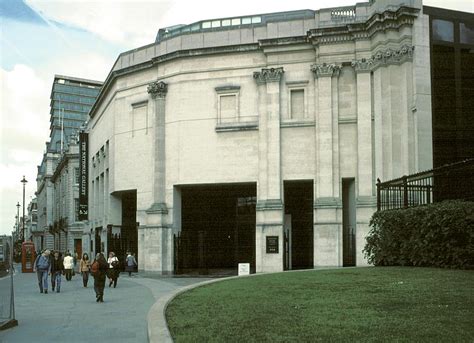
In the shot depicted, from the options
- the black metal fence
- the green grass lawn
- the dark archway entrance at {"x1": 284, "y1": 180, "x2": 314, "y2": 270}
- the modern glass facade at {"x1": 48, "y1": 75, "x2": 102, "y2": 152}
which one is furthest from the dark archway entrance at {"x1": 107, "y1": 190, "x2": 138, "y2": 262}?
the modern glass facade at {"x1": 48, "y1": 75, "x2": 102, "y2": 152}

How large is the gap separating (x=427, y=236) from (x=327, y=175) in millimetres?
18342

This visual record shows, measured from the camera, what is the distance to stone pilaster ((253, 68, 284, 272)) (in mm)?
37188

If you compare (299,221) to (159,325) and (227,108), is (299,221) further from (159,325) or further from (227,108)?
(159,325)

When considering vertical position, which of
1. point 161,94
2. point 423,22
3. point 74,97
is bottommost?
point 161,94

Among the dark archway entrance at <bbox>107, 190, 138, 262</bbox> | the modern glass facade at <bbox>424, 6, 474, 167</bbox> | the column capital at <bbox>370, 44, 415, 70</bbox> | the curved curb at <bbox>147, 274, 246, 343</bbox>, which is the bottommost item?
the curved curb at <bbox>147, 274, 246, 343</bbox>

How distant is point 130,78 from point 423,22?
20184 millimetres

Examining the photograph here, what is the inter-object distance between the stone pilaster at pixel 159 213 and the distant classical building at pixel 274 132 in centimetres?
7

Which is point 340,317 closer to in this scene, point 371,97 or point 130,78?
point 371,97

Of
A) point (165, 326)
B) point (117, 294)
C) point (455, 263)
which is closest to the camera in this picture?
point (165, 326)

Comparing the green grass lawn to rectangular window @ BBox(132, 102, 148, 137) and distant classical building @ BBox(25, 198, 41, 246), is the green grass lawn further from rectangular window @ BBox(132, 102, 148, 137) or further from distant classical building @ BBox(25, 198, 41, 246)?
distant classical building @ BBox(25, 198, 41, 246)

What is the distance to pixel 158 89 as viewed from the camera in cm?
4128

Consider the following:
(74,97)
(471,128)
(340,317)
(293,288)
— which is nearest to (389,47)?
(471,128)

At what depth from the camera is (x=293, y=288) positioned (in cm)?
1622

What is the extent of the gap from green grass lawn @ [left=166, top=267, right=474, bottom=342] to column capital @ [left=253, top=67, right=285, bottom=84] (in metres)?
22.4
